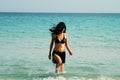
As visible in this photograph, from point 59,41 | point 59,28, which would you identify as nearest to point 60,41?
point 59,41

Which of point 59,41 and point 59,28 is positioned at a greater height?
point 59,28

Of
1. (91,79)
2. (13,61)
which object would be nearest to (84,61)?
(13,61)

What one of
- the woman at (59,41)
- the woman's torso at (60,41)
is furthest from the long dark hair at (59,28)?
the woman's torso at (60,41)

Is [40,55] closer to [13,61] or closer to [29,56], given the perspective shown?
[29,56]

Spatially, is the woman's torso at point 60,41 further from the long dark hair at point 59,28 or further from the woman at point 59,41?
the long dark hair at point 59,28

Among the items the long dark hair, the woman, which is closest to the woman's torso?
the woman

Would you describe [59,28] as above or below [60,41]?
above

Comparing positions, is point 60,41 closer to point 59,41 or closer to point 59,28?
point 59,41

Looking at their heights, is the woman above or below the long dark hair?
below

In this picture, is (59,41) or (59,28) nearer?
(59,28)

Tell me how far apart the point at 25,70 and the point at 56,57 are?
2127 mm

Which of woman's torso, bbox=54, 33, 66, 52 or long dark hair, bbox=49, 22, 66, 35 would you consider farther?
woman's torso, bbox=54, 33, 66, 52

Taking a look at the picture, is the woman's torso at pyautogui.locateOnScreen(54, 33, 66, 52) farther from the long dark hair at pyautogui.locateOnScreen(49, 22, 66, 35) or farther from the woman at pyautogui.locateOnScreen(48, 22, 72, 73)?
the long dark hair at pyautogui.locateOnScreen(49, 22, 66, 35)

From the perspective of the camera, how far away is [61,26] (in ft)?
27.0
